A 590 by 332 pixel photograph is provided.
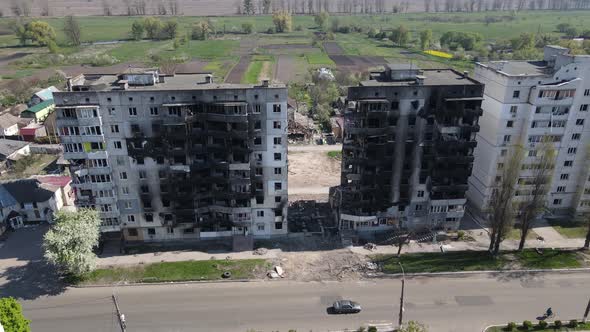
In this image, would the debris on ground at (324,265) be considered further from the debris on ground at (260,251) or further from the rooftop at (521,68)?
the rooftop at (521,68)

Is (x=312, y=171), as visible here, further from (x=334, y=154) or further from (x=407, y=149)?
(x=407, y=149)

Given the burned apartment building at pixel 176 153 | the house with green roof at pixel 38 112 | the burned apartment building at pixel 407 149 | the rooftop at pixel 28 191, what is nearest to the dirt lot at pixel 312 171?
the burned apartment building at pixel 407 149

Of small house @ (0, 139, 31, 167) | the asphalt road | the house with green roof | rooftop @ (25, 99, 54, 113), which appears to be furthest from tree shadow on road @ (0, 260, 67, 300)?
rooftop @ (25, 99, 54, 113)

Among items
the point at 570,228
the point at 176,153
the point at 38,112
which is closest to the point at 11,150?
the point at 38,112

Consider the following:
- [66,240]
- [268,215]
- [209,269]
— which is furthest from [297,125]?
[66,240]

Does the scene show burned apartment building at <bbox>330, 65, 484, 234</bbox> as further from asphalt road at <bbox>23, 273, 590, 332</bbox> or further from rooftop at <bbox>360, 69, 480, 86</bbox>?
asphalt road at <bbox>23, 273, 590, 332</bbox>
